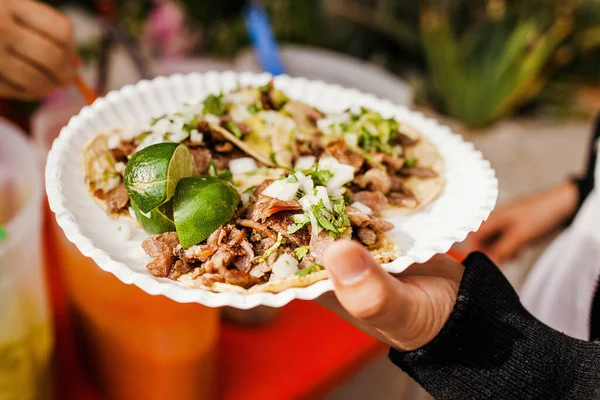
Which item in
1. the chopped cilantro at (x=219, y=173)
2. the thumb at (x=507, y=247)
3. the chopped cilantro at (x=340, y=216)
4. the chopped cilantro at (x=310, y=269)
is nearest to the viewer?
the chopped cilantro at (x=310, y=269)

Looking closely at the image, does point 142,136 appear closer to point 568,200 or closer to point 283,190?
point 283,190

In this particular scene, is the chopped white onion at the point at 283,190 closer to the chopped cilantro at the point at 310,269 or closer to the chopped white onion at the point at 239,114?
the chopped cilantro at the point at 310,269

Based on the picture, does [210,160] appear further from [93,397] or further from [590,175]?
[590,175]

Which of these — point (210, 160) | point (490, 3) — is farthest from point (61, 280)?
point (490, 3)

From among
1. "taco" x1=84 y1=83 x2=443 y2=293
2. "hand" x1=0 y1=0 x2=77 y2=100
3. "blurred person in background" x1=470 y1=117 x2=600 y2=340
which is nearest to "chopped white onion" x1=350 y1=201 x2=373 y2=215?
"taco" x1=84 y1=83 x2=443 y2=293

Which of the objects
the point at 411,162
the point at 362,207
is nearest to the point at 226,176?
the point at 362,207

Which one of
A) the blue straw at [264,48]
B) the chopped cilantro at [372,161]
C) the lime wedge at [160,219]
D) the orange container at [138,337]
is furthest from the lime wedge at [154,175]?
the blue straw at [264,48]
